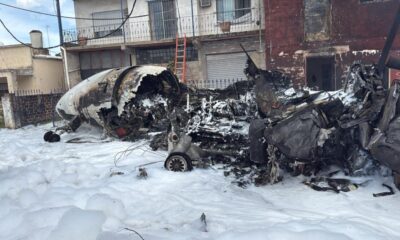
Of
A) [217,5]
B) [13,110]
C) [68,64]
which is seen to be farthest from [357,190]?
[68,64]

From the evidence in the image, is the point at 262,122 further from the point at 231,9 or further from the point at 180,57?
the point at 231,9

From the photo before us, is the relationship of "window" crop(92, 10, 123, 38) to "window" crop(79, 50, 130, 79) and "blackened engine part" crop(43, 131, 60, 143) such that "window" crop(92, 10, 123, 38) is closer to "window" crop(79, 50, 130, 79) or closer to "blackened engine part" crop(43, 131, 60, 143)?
"window" crop(79, 50, 130, 79)

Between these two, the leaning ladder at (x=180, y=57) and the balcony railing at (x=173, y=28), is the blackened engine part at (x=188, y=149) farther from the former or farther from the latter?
the balcony railing at (x=173, y=28)

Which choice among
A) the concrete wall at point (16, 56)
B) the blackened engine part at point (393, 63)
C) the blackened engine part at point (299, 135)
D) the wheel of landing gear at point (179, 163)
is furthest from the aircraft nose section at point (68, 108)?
the concrete wall at point (16, 56)

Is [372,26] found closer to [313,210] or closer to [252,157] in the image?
[252,157]

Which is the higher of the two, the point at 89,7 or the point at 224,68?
the point at 89,7

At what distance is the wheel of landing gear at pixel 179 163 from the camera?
5648mm

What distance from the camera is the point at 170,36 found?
61.4 feet

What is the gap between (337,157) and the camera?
4.86 metres

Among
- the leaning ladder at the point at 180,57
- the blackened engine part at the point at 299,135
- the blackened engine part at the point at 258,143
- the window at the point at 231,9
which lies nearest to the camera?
the blackened engine part at the point at 299,135

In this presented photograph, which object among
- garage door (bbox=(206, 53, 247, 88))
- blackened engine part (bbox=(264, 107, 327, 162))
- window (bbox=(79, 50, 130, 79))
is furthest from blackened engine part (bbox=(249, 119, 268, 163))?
window (bbox=(79, 50, 130, 79))

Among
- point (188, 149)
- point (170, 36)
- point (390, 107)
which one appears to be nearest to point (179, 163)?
point (188, 149)

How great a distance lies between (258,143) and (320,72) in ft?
41.0

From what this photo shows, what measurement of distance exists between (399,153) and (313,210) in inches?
47.5
